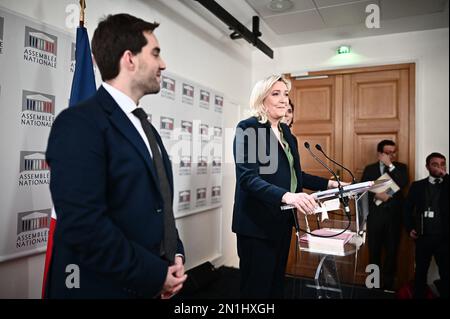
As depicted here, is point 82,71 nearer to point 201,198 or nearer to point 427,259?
point 201,198

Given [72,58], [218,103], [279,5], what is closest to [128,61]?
[72,58]

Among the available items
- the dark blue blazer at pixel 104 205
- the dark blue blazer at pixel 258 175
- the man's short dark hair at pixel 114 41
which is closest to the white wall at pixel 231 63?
the dark blue blazer at pixel 258 175

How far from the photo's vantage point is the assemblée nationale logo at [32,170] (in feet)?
5.16

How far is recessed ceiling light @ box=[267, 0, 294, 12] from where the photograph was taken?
2447 mm

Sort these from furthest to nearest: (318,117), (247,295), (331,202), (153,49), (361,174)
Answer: (361,174) < (318,117) < (247,295) < (331,202) < (153,49)

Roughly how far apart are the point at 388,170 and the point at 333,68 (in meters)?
1.17

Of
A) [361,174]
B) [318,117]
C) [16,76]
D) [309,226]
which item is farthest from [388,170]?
[16,76]

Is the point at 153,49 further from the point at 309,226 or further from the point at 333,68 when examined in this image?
the point at 333,68

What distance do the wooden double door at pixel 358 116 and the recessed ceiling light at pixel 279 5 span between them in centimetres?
57

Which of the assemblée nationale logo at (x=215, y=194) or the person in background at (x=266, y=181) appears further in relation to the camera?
the assemblée nationale logo at (x=215, y=194)

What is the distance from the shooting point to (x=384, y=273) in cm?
311

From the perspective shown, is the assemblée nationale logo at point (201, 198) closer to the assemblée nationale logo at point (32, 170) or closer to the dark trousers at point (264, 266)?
the dark trousers at point (264, 266)

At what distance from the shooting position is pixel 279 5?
8.11 ft

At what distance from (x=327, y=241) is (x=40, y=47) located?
1787 mm
